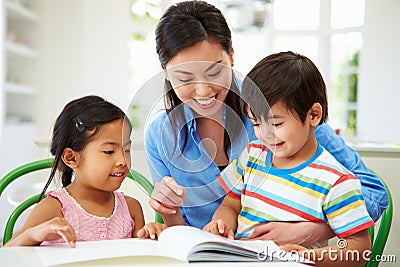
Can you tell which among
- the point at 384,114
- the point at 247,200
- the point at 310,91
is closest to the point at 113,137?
the point at 247,200

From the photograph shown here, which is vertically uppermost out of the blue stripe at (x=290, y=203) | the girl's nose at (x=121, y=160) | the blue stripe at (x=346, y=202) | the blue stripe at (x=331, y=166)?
the blue stripe at (x=331, y=166)

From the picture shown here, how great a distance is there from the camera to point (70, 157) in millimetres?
1292

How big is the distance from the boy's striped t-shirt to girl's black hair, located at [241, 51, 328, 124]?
11 centimetres

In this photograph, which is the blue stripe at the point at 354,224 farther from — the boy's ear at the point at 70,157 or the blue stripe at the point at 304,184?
the boy's ear at the point at 70,157

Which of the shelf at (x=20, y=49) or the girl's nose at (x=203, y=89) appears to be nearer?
the girl's nose at (x=203, y=89)

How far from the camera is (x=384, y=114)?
5035mm

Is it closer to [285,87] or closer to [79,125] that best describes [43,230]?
[79,125]

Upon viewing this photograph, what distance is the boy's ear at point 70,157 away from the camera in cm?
129

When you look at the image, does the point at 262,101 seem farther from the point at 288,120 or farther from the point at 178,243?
the point at 178,243

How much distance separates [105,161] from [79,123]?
0.10m

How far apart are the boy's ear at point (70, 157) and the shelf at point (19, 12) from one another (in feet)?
11.8

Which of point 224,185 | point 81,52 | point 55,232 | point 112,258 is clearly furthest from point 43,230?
point 81,52

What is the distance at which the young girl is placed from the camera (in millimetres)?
1250

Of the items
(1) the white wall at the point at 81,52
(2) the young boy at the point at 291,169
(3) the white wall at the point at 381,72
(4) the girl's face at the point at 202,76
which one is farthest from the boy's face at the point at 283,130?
(1) the white wall at the point at 81,52
